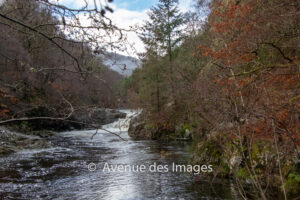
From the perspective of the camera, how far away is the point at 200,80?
43.7ft

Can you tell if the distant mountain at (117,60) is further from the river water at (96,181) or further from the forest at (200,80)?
the river water at (96,181)

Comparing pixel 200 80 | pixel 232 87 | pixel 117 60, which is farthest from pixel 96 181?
pixel 200 80

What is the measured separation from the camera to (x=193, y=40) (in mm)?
19016

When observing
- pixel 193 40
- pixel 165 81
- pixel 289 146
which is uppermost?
pixel 193 40

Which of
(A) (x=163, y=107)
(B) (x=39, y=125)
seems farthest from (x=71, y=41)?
(B) (x=39, y=125)

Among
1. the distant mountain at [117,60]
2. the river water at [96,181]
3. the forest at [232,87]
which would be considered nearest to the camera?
the distant mountain at [117,60]

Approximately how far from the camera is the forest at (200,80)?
2.70m

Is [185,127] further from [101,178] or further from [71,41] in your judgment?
[71,41]

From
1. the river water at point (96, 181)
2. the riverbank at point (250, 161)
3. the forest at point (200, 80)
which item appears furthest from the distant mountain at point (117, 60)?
the river water at point (96, 181)

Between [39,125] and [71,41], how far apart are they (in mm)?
23156

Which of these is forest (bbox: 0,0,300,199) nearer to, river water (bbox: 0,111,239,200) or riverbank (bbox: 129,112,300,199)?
riverbank (bbox: 129,112,300,199)

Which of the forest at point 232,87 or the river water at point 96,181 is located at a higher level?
the forest at point 232,87

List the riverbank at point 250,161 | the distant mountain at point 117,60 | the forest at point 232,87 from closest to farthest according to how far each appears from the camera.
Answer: the riverbank at point 250,161, the distant mountain at point 117,60, the forest at point 232,87

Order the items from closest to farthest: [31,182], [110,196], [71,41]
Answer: [71,41] → [110,196] → [31,182]
